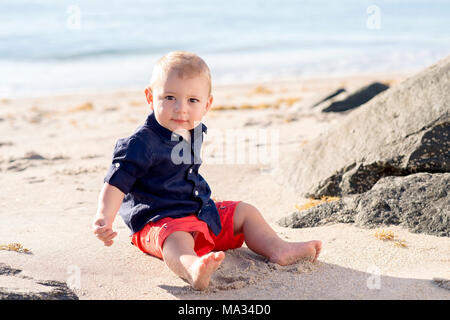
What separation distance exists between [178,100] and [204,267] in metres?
1.02

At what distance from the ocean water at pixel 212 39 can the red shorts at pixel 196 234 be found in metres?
8.71

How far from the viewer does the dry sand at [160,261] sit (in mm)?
2975

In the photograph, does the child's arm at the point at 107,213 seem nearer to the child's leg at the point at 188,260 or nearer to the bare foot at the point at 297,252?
the child's leg at the point at 188,260

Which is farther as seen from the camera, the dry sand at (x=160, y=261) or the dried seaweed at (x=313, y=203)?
the dried seaweed at (x=313, y=203)

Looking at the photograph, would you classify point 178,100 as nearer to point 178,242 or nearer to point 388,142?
point 178,242

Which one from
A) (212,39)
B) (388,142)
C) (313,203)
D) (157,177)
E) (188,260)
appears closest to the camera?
(188,260)

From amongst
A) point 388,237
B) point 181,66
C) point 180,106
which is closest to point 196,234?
point 180,106

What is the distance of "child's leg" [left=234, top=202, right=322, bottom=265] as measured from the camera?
3.30m

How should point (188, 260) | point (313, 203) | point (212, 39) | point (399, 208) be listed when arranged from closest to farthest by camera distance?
point (188, 260) → point (399, 208) → point (313, 203) → point (212, 39)

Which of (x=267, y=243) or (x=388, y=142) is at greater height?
(x=388, y=142)

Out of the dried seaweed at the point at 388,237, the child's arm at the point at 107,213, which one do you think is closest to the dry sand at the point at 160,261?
the dried seaweed at the point at 388,237

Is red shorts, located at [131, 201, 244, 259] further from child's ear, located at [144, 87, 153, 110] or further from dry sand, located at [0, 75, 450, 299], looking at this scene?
child's ear, located at [144, 87, 153, 110]

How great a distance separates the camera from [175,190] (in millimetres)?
3412

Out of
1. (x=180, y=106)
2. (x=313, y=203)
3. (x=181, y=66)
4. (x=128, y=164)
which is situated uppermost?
(x=181, y=66)
